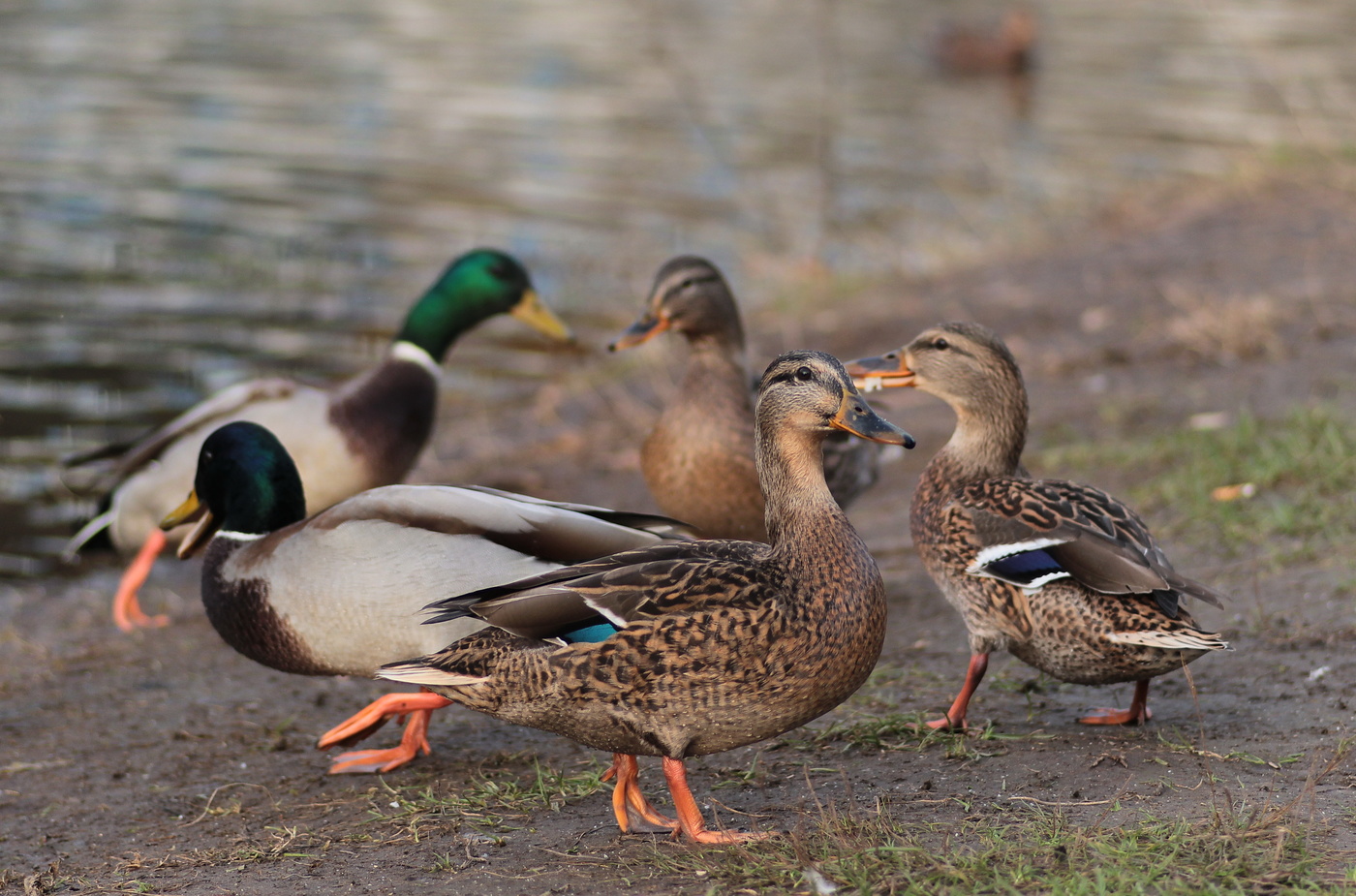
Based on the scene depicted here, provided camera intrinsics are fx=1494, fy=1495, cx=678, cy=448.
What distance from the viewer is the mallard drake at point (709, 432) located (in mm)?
5094

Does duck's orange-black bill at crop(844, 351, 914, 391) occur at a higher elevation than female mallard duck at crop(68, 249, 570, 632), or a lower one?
higher

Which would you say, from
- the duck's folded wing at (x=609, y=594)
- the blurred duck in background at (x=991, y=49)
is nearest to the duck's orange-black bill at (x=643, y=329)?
the duck's folded wing at (x=609, y=594)

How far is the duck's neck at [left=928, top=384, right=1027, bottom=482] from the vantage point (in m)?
4.29

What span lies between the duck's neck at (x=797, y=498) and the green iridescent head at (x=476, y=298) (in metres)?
3.22

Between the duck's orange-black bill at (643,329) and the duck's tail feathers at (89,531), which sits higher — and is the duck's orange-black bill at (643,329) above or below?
above

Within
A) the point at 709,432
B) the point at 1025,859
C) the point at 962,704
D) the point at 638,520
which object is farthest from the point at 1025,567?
the point at 709,432

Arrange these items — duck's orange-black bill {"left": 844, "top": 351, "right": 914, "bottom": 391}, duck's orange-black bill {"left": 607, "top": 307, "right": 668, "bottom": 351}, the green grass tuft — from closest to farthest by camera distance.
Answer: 1. the green grass tuft
2. duck's orange-black bill {"left": 844, "top": 351, "right": 914, "bottom": 391}
3. duck's orange-black bill {"left": 607, "top": 307, "right": 668, "bottom": 351}

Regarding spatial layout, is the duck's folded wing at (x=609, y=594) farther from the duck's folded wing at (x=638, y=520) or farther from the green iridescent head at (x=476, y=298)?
the green iridescent head at (x=476, y=298)

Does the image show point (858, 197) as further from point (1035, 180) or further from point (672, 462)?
point (672, 462)

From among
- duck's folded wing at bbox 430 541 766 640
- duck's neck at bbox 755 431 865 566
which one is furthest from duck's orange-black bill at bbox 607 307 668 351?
duck's folded wing at bbox 430 541 766 640

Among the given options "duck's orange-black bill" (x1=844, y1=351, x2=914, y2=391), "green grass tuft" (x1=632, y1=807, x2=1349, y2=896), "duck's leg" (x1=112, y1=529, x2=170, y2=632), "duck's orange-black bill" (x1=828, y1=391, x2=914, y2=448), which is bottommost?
"duck's leg" (x1=112, y1=529, x2=170, y2=632)

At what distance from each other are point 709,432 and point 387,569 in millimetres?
1427

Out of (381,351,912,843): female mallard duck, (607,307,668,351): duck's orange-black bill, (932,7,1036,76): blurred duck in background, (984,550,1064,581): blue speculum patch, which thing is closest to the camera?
(381,351,912,843): female mallard duck

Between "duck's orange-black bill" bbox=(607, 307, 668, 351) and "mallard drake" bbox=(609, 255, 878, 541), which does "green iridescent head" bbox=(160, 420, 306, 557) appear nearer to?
"mallard drake" bbox=(609, 255, 878, 541)
